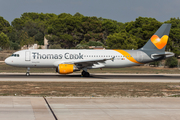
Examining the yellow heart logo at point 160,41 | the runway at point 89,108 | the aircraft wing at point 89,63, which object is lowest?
the runway at point 89,108

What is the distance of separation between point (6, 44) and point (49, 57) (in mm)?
78600

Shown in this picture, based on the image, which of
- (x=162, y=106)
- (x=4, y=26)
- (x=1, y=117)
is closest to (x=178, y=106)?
(x=162, y=106)

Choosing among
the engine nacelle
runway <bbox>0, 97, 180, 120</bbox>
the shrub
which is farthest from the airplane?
the shrub

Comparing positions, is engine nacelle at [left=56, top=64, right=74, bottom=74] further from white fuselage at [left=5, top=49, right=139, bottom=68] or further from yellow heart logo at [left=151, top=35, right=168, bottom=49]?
yellow heart logo at [left=151, top=35, right=168, bottom=49]

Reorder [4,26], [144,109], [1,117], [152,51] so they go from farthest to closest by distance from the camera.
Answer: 1. [4,26]
2. [152,51]
3. [144,109]
4. [1,117]

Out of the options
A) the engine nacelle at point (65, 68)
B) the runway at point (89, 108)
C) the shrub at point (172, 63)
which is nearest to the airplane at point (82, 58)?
the engine nacelle at point (65, 68)

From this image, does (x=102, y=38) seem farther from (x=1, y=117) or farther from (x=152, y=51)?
(x=1, y=117)

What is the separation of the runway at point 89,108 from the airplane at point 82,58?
16.0 m

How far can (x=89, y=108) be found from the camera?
52.6 feet

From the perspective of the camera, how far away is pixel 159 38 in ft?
128

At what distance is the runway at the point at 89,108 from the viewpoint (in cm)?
1403

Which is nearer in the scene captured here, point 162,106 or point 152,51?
point 162,106

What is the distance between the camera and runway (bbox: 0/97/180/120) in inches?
552

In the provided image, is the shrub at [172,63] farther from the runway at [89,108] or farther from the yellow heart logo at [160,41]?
the runway at [89,108]
